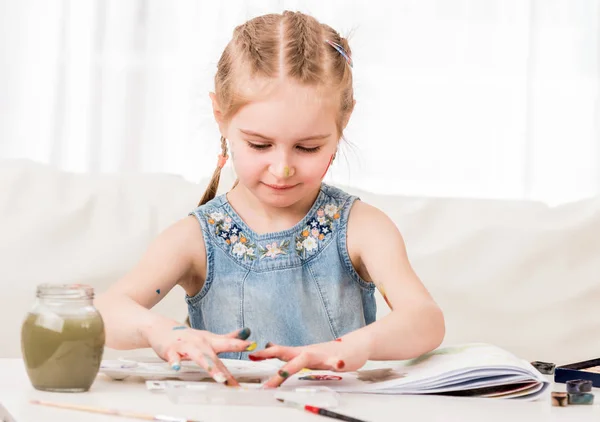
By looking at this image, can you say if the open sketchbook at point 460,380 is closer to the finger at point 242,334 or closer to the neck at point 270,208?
the finger at point 242,334

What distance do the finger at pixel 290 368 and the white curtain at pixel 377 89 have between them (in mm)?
1280

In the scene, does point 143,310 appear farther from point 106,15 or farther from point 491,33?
point 491,33

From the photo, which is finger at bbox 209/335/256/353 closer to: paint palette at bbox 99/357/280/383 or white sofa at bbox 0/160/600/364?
paint palette at bbox 99/357/280/383

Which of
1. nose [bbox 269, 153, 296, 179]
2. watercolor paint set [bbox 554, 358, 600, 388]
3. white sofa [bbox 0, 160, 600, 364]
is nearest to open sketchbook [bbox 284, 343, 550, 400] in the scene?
watercolor paint set [bbox 554, 358, 600, 388]

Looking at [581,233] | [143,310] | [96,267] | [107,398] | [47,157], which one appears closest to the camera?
[107,398]

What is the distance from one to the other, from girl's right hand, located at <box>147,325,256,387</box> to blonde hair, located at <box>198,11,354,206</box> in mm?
381

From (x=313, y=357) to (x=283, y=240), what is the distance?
45cm

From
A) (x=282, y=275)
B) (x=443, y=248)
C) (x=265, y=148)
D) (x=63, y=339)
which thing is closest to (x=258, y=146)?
(x=265, y=148)

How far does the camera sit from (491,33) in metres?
2.44

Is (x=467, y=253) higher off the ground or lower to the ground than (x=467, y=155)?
lower

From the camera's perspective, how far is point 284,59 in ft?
4.13

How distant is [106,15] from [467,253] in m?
1.08

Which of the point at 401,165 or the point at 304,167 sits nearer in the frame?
the point at 304,167

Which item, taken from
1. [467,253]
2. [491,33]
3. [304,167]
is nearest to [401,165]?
[491,33]
